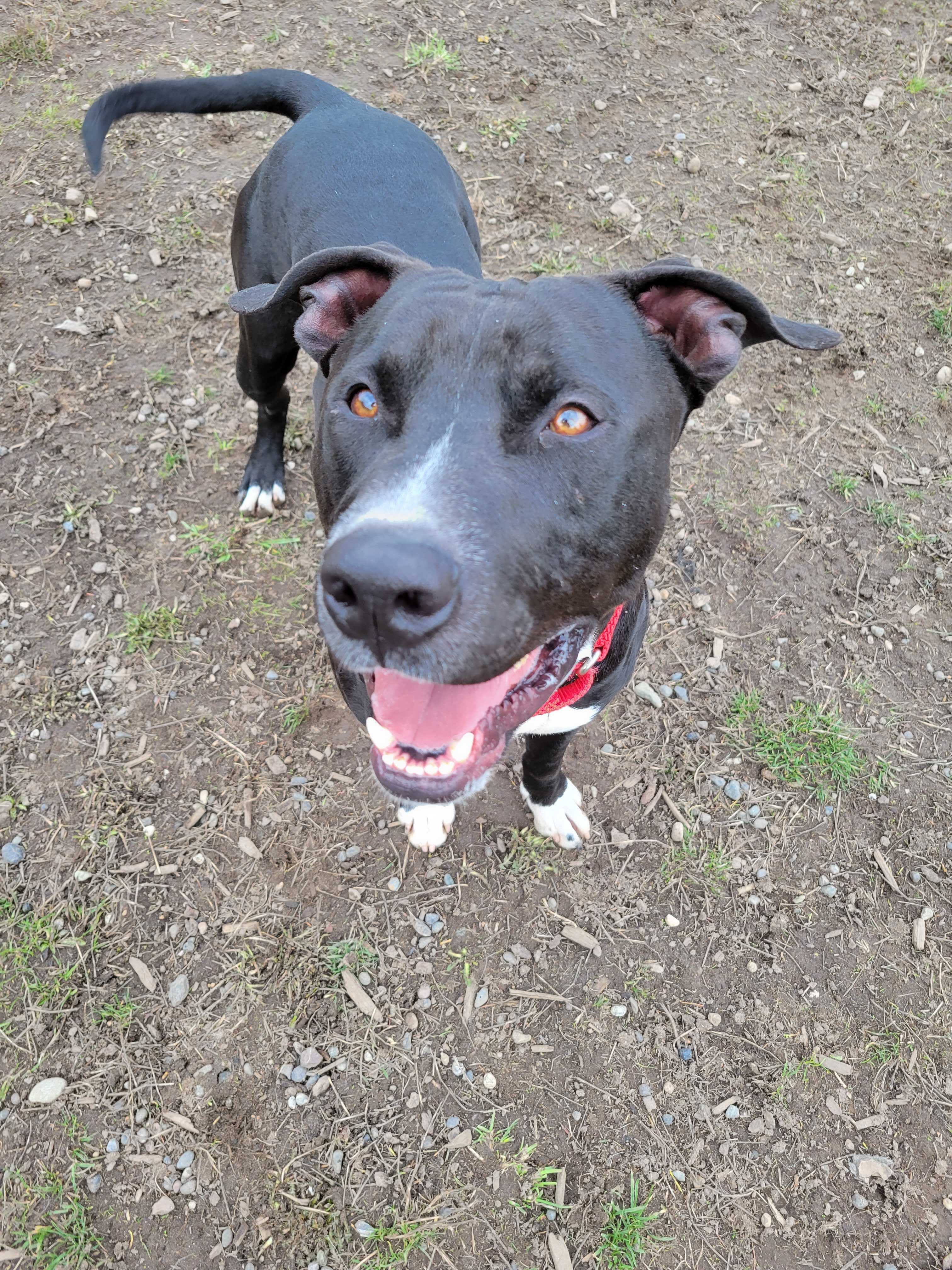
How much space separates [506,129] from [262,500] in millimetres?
3756

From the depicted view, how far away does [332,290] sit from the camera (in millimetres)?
2574

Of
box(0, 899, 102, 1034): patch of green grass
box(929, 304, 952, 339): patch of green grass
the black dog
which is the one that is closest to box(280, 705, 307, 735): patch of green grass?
box(0, 899, 102, 1034): patch of green grass

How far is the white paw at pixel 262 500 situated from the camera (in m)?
4.52

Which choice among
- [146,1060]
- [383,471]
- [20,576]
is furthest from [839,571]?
[20,576]

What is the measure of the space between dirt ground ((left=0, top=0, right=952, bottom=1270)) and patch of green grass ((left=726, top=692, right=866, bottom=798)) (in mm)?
21

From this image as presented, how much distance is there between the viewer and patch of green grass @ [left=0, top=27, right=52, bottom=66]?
238 inches

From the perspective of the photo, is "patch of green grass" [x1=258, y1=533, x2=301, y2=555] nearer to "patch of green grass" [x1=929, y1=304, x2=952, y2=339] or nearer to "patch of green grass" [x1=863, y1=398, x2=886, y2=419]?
"patch of green grass" [x1=863, y1=398, x2=886, y2=419]

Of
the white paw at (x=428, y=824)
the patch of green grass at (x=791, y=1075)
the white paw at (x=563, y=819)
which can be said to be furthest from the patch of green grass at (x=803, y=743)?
the white paw at (x=428, y=824)

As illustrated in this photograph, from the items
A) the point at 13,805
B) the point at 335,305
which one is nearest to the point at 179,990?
the point at 13,805

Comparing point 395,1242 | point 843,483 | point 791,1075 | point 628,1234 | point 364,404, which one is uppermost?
point 364,404

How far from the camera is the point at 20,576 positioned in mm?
4316

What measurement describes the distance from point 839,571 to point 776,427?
1.07 metres

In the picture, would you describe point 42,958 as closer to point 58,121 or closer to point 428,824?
point 428,824

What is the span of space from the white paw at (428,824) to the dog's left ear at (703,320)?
2.17 m
